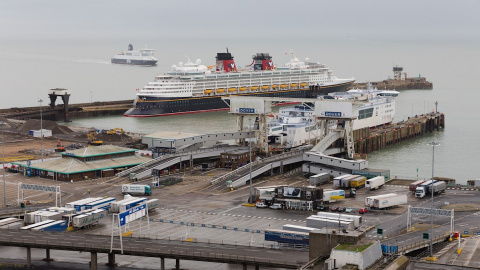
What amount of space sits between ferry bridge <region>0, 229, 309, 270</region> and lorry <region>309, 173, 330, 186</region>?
22.2 metres

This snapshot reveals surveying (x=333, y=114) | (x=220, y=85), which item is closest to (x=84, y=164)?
(x=333, y=114)

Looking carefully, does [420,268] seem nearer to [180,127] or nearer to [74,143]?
[74,143]

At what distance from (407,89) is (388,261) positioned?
136 metres

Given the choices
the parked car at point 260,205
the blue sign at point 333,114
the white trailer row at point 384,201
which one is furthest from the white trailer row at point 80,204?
the blue sign at point 333,114

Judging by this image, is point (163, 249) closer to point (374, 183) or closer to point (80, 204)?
point (80, 204)

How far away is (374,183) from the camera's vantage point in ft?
201

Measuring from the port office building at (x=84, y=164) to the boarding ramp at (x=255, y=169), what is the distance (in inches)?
403

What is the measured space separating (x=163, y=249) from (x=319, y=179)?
25920 mm

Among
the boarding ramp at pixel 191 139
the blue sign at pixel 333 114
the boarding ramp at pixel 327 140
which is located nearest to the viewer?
the boarding ramp at pixel 327 140

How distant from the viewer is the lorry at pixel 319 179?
63.2m

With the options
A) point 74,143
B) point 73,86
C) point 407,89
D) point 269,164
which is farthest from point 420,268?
point 73,86

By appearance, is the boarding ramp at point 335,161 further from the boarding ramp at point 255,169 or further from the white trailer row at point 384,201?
the white trailer row at point 384,201

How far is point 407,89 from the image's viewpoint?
168875 millimetres

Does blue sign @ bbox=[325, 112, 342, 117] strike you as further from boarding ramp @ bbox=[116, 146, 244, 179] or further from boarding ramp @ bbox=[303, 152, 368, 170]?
boarding ramp @ bbox=[116, 146, 244, 179]
